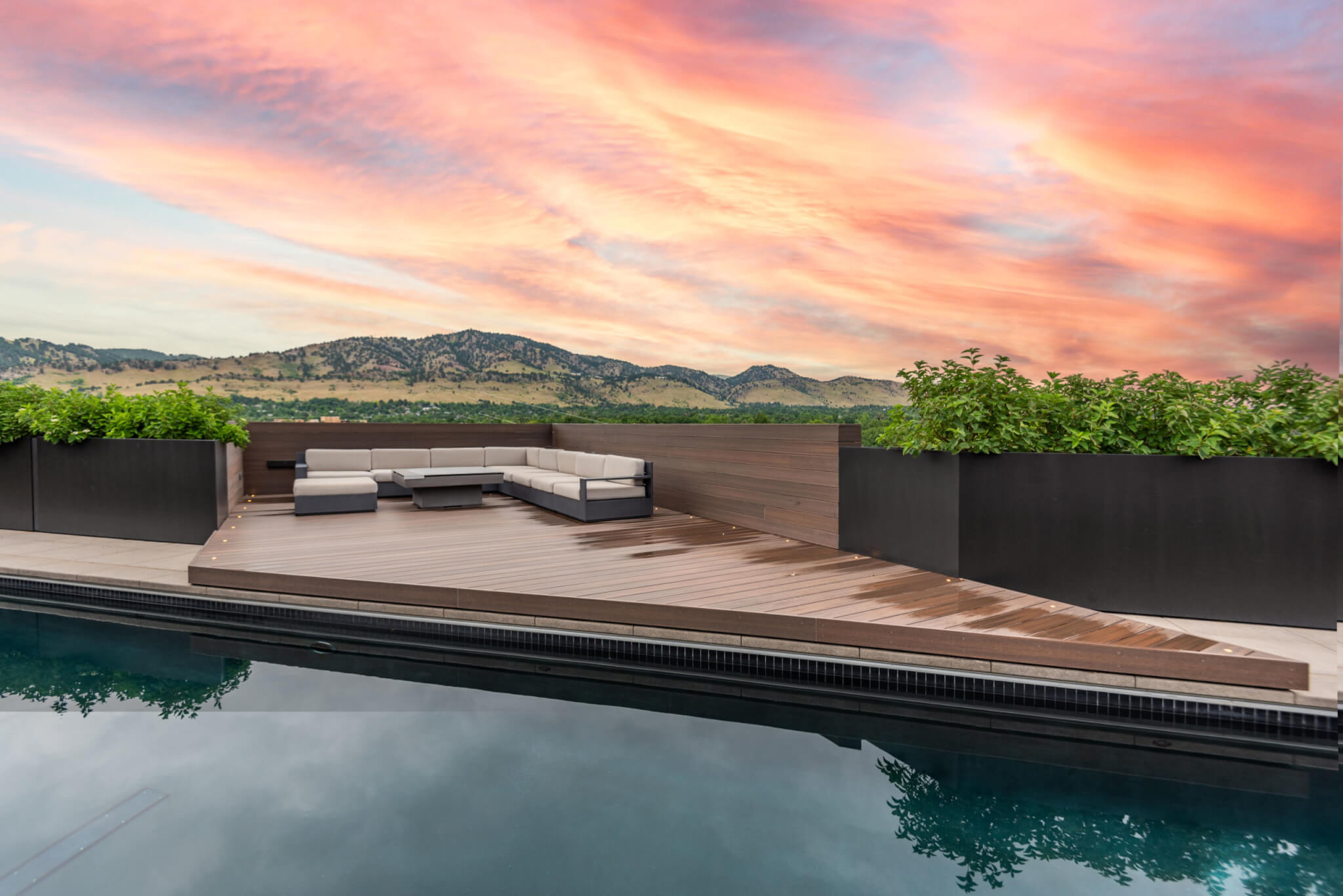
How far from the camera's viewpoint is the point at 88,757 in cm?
249

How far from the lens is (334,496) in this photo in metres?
6.50

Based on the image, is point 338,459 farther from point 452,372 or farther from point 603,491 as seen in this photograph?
point 452,372

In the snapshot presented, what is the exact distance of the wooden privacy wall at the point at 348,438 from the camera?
802 cm

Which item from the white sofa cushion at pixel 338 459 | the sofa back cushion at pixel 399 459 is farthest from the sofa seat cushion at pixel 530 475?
the white sofa cushion at pixel 338 459

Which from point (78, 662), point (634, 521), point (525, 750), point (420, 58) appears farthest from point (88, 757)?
point (420, 58)

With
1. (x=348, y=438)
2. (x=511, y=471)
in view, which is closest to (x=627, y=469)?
(x=511, y=471)

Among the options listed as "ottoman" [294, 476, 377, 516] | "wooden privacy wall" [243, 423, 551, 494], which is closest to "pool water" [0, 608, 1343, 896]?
"ottoman" [294, 476, 377, 516]

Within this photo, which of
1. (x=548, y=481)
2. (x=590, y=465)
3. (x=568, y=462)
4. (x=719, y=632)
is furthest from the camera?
(x=568, y=462)

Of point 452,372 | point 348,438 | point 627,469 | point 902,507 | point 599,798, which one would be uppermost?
point 452,372

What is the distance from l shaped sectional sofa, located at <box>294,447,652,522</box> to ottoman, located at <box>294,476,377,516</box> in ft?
0.85

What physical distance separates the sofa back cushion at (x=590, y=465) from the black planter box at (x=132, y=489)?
3.65m

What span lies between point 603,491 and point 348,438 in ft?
14.9

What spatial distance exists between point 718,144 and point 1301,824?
998cm

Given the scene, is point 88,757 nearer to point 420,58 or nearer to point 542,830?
point 542,830
